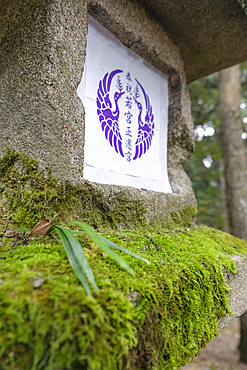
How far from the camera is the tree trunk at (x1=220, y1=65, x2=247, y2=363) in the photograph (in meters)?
3.44

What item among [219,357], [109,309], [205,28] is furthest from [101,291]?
[219,357]

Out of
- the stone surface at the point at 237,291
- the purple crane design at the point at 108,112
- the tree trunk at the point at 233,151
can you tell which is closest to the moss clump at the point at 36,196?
the purple crane design at the point at 108,112

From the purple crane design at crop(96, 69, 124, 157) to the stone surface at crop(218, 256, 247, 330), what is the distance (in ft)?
3.29

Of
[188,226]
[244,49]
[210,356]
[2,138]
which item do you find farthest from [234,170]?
[2,138]

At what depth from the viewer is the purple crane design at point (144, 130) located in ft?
5.71

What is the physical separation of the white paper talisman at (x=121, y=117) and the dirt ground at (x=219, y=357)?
2927mm

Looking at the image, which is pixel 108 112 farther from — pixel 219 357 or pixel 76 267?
pixel 219 357

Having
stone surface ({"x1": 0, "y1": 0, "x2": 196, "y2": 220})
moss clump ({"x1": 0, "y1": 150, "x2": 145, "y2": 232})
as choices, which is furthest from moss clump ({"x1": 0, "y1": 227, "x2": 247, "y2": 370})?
stone surface ({"x1": 0, "y1": 0, "x2": 196, "y2": 220})

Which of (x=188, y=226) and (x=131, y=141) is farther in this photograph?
(x=188, y=226)

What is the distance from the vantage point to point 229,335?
4469 mm

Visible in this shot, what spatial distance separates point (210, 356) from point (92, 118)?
3.92 meters

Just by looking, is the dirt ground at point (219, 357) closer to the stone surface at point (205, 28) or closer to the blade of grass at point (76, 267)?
the blade of grass at point (76, 267)

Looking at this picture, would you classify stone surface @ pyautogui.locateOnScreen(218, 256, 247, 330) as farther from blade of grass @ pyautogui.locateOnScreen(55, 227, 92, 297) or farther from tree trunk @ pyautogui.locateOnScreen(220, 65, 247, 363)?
tree trunk @ pyautogui.locateOnScreen(220, 65, 247, 363)

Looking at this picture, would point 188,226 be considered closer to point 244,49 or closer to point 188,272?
point 188,272
